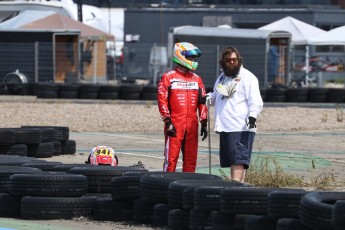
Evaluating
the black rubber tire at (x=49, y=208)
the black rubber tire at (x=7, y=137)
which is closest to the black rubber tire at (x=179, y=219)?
the black rubber tire at (x=49, y=208)

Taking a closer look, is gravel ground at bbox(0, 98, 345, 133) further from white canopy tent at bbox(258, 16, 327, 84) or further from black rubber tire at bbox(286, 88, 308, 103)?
white canopy tent at bbox(258, 16, 327, 84)

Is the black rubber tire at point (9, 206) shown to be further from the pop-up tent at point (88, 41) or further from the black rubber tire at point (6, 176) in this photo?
the pop-up tent at point (88, 41)

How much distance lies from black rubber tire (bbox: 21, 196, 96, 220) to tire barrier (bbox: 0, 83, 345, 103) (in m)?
21.6

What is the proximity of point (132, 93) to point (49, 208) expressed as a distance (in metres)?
22.3

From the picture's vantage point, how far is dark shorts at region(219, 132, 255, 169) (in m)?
11.6

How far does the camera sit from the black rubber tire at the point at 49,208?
1063 cm

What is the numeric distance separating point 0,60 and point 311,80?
11.8m

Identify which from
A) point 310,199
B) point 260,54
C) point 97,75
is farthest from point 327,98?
point 310,199

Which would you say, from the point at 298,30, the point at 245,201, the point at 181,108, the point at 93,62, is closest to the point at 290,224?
the point at 245,201

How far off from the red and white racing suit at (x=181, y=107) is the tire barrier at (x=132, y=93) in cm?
1975

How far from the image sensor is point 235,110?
11664 millimetres

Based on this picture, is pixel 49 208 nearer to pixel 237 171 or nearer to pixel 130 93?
pixel 237 171

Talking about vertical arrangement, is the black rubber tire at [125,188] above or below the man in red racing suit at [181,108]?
below

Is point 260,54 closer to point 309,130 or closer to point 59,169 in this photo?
point 309,130
